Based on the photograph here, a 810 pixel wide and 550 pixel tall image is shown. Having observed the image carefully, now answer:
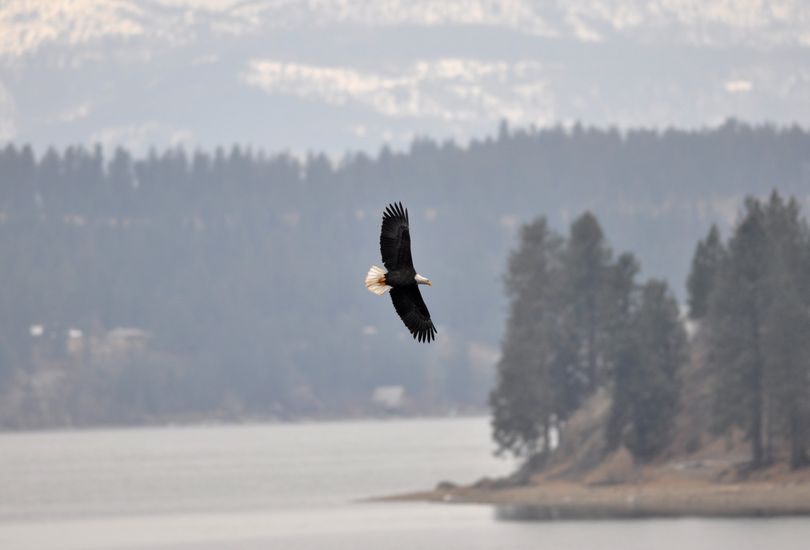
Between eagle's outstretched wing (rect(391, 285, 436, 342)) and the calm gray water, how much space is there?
131 feet

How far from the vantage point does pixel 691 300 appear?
327 ft

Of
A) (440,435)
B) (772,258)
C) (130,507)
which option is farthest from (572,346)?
(440,435)

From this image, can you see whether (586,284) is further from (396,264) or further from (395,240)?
(395,240)

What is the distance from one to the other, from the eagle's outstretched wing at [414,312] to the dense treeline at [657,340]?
51524 mm

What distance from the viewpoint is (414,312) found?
36.1 m

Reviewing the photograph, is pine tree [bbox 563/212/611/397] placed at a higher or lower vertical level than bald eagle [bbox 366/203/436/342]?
higher

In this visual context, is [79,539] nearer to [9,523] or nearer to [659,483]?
[9,523]

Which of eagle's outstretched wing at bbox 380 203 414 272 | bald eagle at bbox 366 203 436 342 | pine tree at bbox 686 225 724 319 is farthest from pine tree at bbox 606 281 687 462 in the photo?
eagle's outstretched wing at bbox 380 203 414 272

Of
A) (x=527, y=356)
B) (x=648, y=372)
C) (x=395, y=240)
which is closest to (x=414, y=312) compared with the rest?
(x=395, y=240)

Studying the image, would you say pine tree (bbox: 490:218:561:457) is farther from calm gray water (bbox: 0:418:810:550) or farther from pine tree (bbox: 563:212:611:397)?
calm gray water (bbox: 0:418:810:550)

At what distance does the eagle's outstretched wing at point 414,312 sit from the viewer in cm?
3581

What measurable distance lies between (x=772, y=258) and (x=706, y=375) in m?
9.55

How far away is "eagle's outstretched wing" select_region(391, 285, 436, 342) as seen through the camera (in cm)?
3581

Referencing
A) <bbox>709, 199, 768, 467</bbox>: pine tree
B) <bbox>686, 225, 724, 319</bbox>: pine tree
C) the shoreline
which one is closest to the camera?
the shoreline
